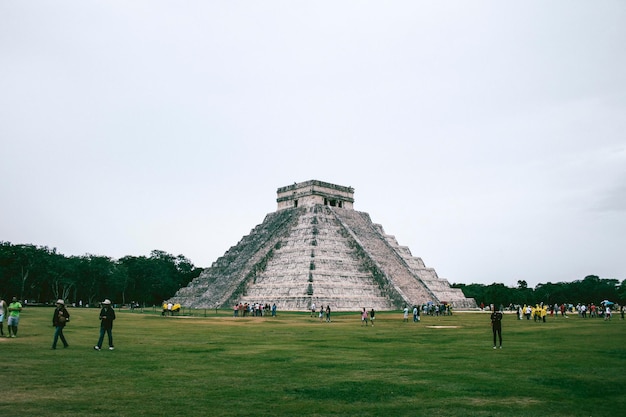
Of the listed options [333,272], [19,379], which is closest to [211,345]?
[19,379]

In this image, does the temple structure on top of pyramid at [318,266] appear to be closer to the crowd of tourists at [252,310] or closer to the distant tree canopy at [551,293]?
the crowd of tourists at [252,310]

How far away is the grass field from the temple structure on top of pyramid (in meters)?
26.4

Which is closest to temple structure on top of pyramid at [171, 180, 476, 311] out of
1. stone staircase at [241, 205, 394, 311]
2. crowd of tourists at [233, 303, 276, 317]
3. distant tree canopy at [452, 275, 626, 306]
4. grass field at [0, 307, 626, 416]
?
stone staircase at [241, 205, 394, 311]

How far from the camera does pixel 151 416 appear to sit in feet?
21.4

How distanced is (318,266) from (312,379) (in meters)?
34.1

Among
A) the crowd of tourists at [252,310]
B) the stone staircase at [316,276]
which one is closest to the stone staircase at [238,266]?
the stone staircase at [316,276]

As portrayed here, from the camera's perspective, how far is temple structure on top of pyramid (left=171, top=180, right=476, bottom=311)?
4216 centimetres

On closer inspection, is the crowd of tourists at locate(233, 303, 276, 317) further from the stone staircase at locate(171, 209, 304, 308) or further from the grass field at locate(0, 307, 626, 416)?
the grass field at locate(0, 307, 626, 416)

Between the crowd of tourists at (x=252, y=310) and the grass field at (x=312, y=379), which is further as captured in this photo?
the crowd of tourists at (x=252, y=310)

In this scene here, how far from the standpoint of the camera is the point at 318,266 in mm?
43312

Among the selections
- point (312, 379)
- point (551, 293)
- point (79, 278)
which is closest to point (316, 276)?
point (312, 379)

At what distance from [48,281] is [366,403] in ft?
233

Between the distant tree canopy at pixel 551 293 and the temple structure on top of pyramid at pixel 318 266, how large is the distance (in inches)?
1271

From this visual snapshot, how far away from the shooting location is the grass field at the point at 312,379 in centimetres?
701
